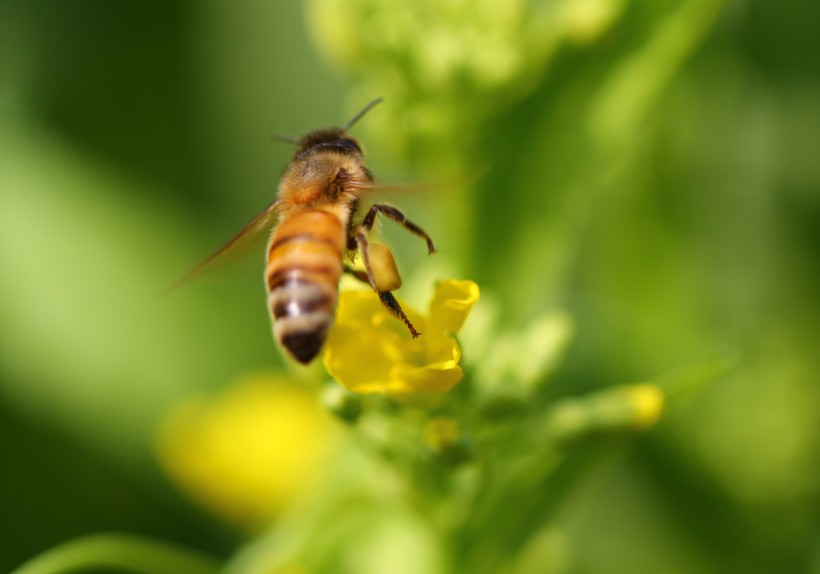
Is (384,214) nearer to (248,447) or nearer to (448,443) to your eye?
(448,443)

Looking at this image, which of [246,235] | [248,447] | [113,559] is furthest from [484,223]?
[248,447]

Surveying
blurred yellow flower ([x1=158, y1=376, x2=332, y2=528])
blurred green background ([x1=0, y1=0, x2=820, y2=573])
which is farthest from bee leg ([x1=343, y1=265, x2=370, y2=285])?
blurred yellow flower ([x1=158, y1=376, x2=332, y2=528])

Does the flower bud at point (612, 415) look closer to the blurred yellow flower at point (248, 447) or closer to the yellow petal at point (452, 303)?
the yellow petal at point (452, 303)

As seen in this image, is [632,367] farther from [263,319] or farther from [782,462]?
[263,319]

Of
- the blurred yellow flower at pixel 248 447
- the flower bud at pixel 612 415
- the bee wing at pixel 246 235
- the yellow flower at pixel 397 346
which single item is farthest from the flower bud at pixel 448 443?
the blurred yellow flower at pixel 248 447

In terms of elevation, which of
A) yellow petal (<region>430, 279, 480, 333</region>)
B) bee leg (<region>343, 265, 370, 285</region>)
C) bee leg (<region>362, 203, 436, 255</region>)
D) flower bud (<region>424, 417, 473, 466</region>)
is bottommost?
flower bud (<region>424, 417, 473, 466</region>)

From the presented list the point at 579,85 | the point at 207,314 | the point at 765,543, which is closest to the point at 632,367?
the point at 765,543

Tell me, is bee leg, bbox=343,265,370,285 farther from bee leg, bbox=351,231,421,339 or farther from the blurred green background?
the blurred green background
